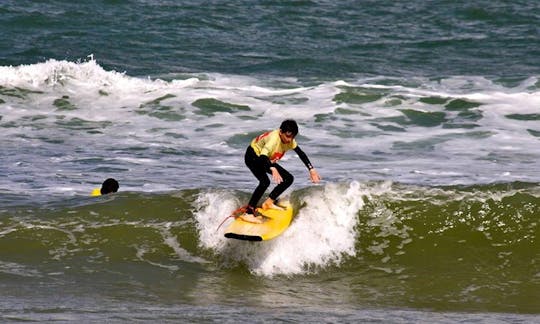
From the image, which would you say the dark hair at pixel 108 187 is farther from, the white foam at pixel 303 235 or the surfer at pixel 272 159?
the surfer at pixel 272 159

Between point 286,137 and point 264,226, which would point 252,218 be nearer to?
point 264,226

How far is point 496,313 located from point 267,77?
12.4m

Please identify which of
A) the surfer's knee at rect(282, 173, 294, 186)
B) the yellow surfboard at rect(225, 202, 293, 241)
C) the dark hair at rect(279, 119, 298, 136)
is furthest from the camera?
the surfer's knee at rect(282, 173, 294, 186)

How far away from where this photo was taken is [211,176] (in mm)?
12883

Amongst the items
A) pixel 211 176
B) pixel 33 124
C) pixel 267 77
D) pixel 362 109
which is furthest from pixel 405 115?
pixel 33 124

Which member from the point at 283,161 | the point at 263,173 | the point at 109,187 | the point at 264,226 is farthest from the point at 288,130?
the point at 283,161

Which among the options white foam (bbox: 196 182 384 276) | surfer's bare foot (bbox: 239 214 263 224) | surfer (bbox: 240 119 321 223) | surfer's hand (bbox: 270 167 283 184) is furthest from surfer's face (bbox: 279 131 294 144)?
white foam (bbox: 196 182 384 276)

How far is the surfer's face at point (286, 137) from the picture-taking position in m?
9.00

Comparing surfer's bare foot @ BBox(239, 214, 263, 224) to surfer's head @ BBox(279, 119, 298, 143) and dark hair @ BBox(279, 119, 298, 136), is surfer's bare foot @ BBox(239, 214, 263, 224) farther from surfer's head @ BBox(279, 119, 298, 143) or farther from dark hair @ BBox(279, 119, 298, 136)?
dark hair @ BBox(279, 119, 298, 136)

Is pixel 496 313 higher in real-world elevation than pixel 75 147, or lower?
higher

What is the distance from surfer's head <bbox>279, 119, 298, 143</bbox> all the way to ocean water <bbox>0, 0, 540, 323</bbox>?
1.11 m

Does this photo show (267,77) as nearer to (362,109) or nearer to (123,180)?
(362,109)

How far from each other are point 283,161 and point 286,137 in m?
4.86

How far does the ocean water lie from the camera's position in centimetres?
851
